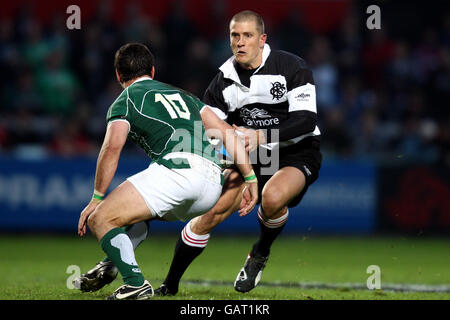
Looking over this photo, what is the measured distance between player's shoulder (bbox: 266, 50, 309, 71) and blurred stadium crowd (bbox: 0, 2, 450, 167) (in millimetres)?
→ 5658

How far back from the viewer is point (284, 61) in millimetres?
6820

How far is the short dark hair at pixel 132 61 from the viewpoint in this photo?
18.4 ft

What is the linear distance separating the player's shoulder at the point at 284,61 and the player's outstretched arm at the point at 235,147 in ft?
4.26

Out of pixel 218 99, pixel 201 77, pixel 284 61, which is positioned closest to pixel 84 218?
pixel 218 99

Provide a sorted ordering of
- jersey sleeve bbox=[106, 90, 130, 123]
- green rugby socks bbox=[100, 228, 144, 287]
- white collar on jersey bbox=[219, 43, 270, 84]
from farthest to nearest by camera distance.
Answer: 1. white collar on jersey bbox=[219, 43, 270, 84]
2. jersey sleeve bbox=[106, 90, 130, 123]
3. green rugby socks bbox=[100, 228, 144, 287]

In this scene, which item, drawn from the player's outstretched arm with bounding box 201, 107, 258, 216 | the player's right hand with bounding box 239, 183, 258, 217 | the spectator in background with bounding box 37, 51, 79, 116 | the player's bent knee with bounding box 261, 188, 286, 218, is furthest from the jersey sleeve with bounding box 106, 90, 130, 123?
the spectator in background with bounding box 37, 51, 79, 116

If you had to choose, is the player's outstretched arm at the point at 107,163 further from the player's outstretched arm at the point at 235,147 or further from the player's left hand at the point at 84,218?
the player's outstretched arm at the point at 235,147

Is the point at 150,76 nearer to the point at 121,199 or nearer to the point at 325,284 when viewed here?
the point at 121,199

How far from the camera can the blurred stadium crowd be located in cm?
1247

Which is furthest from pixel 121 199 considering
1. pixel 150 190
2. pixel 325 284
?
pixel 325 284

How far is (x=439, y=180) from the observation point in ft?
38.9

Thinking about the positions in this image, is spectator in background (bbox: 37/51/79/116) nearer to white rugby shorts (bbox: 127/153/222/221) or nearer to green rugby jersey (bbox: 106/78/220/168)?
green rugby jersey (bbox: 106/78/220/168)

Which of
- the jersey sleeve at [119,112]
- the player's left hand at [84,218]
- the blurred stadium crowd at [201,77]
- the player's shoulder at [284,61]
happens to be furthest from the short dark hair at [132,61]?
the blurred stadium crowd at [201,77]

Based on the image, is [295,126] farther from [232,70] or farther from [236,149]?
[236,149]
